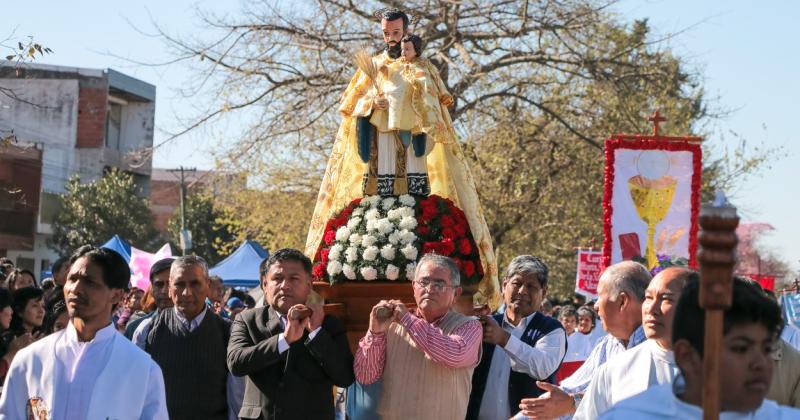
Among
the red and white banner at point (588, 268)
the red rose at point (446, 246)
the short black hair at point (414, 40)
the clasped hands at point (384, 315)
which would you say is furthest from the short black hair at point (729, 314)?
the red and white banner at point (588, 268)

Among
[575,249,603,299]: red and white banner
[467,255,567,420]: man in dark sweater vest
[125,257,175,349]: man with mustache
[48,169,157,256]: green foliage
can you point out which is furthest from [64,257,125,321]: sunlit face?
[48,169,157,256]: green foliage

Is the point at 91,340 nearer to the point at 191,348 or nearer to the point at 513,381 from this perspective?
the point at 191,348

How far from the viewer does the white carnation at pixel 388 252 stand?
378 inches

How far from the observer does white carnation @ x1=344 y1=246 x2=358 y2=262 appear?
975cm

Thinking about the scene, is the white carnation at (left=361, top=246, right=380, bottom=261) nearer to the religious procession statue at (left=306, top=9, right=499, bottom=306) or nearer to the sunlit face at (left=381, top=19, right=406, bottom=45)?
the religious procession statue at (left=306, top=9, right=499, bottom=306)

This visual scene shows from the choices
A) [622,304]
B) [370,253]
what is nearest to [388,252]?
[370,253]

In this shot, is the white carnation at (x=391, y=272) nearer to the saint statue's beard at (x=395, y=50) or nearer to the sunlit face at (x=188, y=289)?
the saint statue's beard at (x=395, y=50)

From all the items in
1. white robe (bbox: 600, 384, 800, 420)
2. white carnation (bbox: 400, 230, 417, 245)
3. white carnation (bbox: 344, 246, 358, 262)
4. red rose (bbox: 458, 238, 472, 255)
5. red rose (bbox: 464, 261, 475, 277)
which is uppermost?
white carnation (bbox: 400, 230, 417, 245)

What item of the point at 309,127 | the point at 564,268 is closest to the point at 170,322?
the point at 309,127

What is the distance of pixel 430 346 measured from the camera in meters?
6.56

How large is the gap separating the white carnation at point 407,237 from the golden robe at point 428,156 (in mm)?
844

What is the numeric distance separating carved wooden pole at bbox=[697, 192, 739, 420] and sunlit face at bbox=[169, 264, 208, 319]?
4709 mm

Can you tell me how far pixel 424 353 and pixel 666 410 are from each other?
11.4 ft

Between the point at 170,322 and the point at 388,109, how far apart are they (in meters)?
3.63
